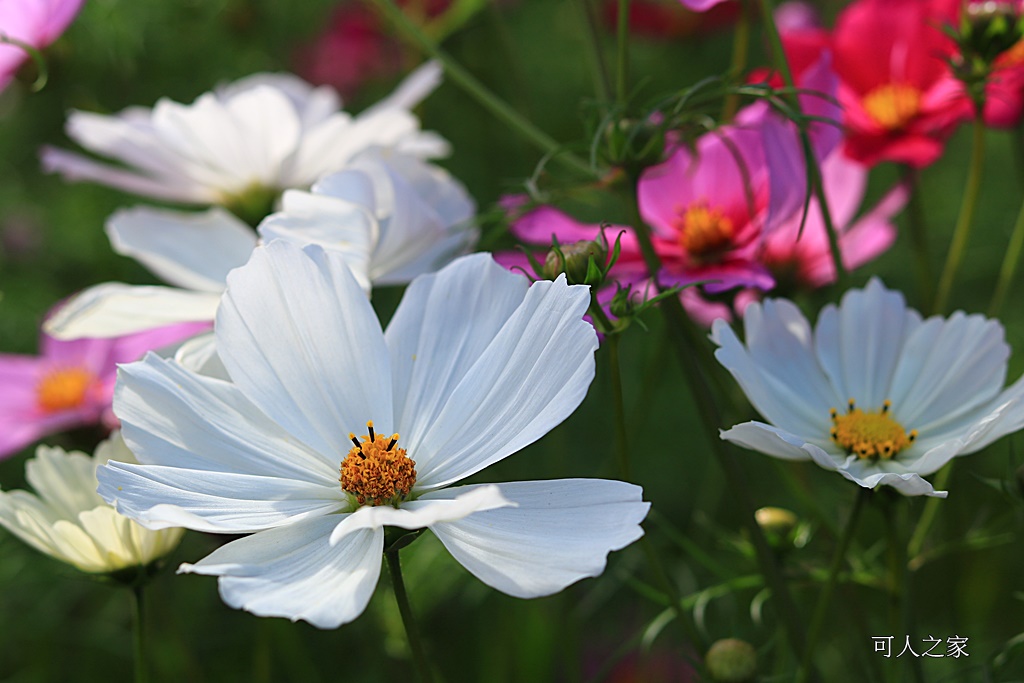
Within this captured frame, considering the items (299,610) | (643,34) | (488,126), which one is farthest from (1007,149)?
(299,610)

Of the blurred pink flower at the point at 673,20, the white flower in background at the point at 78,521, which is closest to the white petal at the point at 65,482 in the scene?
the white flower in background at the point at 78,521

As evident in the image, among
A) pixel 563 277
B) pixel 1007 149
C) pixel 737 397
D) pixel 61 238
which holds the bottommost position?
pixel 563 277

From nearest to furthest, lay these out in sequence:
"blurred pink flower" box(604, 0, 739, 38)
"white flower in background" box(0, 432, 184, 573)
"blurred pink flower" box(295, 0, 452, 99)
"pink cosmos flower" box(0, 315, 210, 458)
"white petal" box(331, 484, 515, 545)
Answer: "white petal" box(331, 484, 515, 545) → "white flower in background" box(0, 432, 184, 573) → "pink cosmos flower" box(0, 315, 210, 458) → "blurred pink flower" box(604, 0, 739, 38) → "blurred pink flower" box(295, 0, 452, 99)

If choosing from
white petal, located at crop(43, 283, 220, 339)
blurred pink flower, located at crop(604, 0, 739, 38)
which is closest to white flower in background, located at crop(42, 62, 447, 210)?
white petal, located at crop(43, 283, 220, 339)

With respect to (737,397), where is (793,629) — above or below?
below

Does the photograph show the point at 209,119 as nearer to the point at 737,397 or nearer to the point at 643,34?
the point at 737,397

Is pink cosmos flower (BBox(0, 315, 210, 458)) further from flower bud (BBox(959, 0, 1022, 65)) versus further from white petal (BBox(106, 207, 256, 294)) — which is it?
flower bud (BBox(959, 0, 1022, 65))

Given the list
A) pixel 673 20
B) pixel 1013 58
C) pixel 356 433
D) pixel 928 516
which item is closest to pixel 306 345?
pixel 356 433

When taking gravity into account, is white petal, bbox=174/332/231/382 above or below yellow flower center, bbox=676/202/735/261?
below
